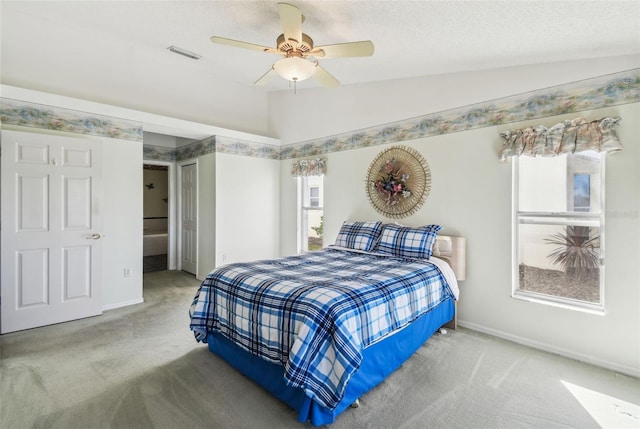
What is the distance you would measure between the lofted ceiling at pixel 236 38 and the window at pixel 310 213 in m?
1.60

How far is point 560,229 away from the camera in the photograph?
2.87 metres

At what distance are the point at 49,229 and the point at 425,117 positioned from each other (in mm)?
4479

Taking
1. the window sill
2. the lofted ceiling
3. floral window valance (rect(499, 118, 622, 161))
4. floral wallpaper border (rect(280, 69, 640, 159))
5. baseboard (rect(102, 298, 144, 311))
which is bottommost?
baseboard (rect(102, 298, 144, 311))

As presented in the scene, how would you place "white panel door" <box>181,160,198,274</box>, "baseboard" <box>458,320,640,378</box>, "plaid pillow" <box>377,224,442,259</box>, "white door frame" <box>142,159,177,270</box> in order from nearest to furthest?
"baseboard" <box>458,320,640,378</box>
"plaid pillow" <box>377,224,442,259</box>
"white panel door" <box>181,160,198,274</box>
"white door frame" <box>142,159,177,270</box>

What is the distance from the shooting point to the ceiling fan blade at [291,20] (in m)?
1.96

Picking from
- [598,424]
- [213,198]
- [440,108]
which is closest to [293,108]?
[213,198]

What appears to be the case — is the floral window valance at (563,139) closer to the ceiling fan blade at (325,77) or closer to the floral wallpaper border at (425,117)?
the floral wallpaper border at (425,117)

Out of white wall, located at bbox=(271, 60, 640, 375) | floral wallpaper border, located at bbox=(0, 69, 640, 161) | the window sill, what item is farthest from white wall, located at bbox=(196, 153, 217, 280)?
the window sill

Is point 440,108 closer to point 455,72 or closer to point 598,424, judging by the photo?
point 455,72

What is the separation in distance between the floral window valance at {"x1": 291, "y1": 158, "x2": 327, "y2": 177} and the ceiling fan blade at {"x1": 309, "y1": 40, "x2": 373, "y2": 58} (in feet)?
8.09

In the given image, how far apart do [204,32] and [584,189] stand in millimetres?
4135

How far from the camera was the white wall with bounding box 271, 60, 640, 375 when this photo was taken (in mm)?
2469

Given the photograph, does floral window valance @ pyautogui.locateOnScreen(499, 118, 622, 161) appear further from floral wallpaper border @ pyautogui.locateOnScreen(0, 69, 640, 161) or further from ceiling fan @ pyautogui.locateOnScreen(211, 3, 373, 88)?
ceiling fan @ pyautogui.locateOnScreen(211, 3, 373, 88)

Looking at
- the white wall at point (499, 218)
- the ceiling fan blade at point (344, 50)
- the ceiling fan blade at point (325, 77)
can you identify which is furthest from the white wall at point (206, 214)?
the ceiling fan blade at point (344, 50)
